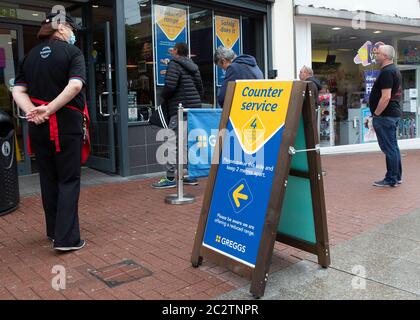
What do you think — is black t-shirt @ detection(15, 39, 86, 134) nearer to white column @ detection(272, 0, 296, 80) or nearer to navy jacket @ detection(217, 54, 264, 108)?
navy jacket @ detection(217, 54, 264, 108)

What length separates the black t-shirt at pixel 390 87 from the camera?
634cm

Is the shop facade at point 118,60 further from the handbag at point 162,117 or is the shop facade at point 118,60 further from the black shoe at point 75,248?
the black shoe at point 75,248

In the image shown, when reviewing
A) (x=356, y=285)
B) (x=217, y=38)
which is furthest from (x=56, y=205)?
(x=217, y=38)


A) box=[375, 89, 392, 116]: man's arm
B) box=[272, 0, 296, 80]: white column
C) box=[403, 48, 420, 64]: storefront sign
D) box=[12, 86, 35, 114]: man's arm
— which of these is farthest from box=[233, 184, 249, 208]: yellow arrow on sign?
box=[403, 48, 420, 64]: storefront sign

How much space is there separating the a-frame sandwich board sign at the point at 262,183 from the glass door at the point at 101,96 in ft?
14.8

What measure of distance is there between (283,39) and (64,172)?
24.4 feet

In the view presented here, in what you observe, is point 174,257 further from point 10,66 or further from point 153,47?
point 10,66

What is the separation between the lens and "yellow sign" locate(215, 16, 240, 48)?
9.34 metres

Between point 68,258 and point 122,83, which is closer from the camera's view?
→ point 68,258

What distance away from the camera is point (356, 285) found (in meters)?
3.27

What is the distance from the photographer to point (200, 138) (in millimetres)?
5203

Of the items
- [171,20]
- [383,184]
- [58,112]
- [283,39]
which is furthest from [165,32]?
[58,112]

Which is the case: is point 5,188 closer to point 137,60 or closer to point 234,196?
point 234,196
